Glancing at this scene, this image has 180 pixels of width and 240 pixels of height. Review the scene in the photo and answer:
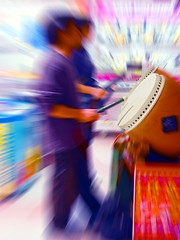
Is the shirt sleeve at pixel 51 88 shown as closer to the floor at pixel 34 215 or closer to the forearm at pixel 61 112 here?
the forearm at pixel 61 112

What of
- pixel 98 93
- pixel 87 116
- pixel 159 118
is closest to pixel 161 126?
pixel 159 118

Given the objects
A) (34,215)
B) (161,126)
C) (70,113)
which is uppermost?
(70,113)

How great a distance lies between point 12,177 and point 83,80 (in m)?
0.78

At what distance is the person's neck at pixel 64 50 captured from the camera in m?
0.81

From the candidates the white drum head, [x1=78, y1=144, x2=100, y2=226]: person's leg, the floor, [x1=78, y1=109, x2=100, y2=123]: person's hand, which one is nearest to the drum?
the white drum head

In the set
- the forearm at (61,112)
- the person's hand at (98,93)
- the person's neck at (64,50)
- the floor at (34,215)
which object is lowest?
the floor at (34,215)

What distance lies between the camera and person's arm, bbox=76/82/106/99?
88cm

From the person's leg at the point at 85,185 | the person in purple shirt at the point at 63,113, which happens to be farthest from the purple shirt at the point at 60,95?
the person's leg at the point at 85,185

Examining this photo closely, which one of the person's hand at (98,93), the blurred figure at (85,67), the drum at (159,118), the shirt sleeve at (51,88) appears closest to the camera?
the drum at (159,118)

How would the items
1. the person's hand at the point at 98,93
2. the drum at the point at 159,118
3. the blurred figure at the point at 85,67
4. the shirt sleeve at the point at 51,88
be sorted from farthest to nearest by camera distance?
the person's hand at the point at 98,93
the blurred figure at the point at 85,67
the shirt sleeve at the point at 51,88
the drum at the point at 159,118

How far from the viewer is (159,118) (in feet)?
2.09

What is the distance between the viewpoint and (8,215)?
3.49 ft

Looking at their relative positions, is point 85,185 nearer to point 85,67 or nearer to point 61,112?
point 61,112

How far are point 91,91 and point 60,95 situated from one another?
219 millimetres
